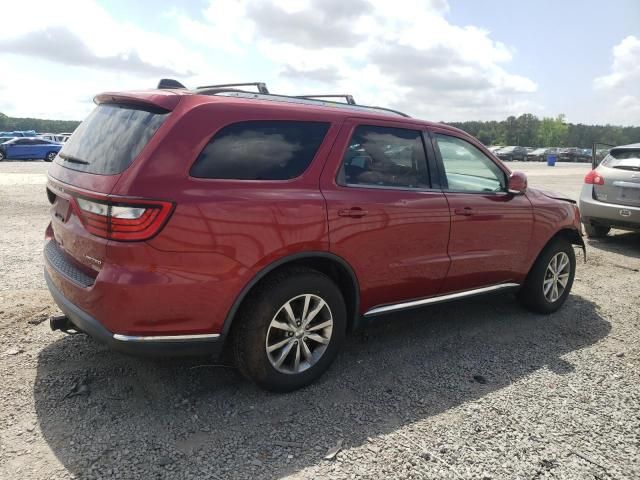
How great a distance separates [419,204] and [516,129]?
120 meters

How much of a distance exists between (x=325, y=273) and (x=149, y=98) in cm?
154

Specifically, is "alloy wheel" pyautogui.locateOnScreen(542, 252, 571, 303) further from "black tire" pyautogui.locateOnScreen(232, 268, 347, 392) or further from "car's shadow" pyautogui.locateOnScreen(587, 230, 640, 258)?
"car's shadow" pyautogui.locateOnScreen(587, 230, 640, 258)

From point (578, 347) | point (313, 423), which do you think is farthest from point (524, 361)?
point (313, 423)

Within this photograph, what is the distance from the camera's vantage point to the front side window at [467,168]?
160 inches

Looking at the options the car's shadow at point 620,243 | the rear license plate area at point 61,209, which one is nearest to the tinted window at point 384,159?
the rear license plate area at point 61,209

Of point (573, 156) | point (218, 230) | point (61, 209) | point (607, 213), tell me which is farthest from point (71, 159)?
point (573, 156)

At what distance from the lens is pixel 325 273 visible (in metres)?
3.46

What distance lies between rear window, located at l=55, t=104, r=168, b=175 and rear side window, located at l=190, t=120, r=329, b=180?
0.35 m

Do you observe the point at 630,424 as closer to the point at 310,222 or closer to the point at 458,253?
the point at 458,253

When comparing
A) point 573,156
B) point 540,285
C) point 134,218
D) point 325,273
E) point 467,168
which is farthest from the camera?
point 573,156

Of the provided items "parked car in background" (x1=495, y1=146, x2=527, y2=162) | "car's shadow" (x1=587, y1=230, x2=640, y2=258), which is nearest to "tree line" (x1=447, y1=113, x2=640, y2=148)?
"parked car in background" (x1=495, y1=146, x2=527, y2=162)

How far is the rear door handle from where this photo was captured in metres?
3.26

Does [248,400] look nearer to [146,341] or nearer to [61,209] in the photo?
[146,341]

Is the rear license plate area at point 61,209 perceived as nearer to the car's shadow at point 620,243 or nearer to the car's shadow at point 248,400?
the car's shadow at point 248,400
